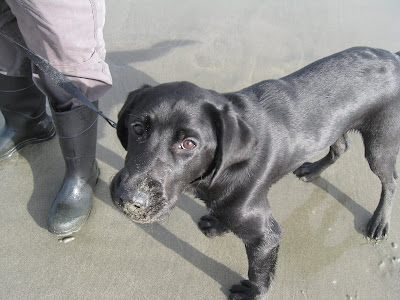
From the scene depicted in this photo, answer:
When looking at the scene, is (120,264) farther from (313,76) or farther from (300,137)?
(313,76)

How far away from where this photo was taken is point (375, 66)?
96.9 inches

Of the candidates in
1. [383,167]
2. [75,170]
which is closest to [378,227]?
[383,167]

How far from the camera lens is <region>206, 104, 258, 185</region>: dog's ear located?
6.15ft

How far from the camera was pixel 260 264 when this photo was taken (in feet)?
7.59

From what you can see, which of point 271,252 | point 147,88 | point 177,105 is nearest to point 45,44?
point 147,88

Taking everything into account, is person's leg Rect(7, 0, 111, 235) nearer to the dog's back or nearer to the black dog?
the black dog

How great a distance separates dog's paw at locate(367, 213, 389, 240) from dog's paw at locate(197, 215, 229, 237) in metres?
1.24

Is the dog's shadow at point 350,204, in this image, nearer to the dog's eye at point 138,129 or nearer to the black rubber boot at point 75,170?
the dog's eye at point 138,129

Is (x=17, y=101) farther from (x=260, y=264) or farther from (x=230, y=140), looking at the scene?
(x=260, y=264)

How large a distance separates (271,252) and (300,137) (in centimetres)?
84

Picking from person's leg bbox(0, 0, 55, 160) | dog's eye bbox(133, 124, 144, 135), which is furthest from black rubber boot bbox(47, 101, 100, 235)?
dog's eye bbox(133, 124, 144, 135)

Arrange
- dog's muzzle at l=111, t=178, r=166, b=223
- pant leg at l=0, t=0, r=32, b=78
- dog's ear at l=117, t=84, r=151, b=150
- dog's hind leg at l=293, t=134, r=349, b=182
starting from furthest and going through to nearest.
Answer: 1. dog's hind leg at l=293, t=134, r=349, b=182
2. pant leg at l=0, t=0, r=32, b=78
3. dog's ear at l=117, t=84, r=151, b=150
4. dog's muzzle at l=111, t=178, r=166, b=223

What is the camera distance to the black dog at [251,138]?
6.12ft

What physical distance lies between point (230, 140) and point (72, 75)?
113cm
